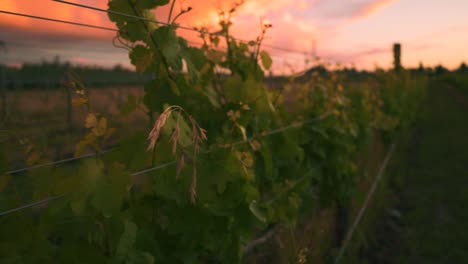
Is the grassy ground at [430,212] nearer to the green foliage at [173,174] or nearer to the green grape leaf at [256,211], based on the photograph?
the green foliage at [173,174]

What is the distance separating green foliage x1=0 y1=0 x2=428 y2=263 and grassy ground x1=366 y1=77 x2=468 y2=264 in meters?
2.21

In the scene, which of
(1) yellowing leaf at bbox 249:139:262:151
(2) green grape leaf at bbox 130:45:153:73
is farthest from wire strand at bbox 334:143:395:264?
(2) green grape leaf at bbox 130:45:153:73

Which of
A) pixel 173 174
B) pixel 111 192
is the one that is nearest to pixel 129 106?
pixel 173 174

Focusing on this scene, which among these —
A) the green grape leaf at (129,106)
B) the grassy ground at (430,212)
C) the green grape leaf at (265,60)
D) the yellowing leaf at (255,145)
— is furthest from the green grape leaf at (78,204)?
the grassy ground at (430,212)

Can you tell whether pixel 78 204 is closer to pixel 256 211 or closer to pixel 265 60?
pixel 256 211

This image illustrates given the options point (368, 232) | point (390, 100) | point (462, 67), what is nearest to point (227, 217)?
point (368, 232)

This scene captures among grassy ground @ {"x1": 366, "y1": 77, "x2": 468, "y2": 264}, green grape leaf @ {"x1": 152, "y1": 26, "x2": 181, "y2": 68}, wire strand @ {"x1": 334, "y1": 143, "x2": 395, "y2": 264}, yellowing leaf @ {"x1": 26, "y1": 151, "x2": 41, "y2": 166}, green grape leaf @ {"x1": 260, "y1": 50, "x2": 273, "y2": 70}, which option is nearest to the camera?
yellowing leaf @ {"x1": 26, "y1": 151, "x2": 41, "y2": 166}

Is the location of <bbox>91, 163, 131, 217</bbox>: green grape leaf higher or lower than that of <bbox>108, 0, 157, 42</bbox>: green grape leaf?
lower

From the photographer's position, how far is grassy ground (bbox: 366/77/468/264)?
13.2ft

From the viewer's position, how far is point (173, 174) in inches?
51.6

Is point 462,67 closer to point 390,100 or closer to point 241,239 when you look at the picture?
point 390,100

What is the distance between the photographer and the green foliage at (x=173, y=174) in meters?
1.08

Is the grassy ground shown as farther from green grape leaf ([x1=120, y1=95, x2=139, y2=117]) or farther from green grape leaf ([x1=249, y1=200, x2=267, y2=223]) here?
green grape leaf ([x1=120, y1=95, x2=139, y2=117])

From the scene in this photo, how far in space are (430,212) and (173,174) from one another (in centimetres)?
462
